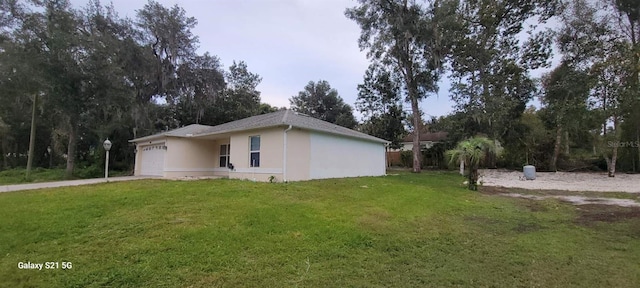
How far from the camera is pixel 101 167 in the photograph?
786 inches

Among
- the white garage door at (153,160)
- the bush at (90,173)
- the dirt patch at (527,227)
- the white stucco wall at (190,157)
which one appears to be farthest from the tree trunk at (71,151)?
the dirt patch at (527,227)

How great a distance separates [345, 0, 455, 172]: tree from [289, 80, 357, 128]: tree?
12513 millimetres

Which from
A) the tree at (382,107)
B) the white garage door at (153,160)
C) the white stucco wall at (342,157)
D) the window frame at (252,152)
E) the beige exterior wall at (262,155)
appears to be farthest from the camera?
the tree at (382,107)

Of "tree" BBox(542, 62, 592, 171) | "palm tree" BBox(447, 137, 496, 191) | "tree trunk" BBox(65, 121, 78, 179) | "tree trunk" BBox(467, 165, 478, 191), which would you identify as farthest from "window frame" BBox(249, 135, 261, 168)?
"tree" BBox(542, 62, 592, 171)

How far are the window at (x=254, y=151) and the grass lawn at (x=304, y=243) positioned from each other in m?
4.50

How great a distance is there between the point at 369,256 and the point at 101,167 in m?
22.2

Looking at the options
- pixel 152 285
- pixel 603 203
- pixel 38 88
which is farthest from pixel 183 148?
pixel 603 203

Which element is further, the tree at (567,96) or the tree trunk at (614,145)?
the tree at (567,96)

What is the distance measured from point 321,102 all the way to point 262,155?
75.3 ft

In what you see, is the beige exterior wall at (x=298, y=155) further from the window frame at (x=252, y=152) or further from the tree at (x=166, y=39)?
the tree at (x=166, y=39)

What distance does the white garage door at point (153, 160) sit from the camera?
15134 mm

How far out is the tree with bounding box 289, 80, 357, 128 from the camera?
109 feet

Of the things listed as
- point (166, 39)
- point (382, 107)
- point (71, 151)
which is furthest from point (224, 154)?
point (382, 107)

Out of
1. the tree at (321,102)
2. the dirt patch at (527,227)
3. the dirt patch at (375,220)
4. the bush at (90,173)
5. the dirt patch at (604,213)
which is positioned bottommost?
the dirt patch at (527,227)
